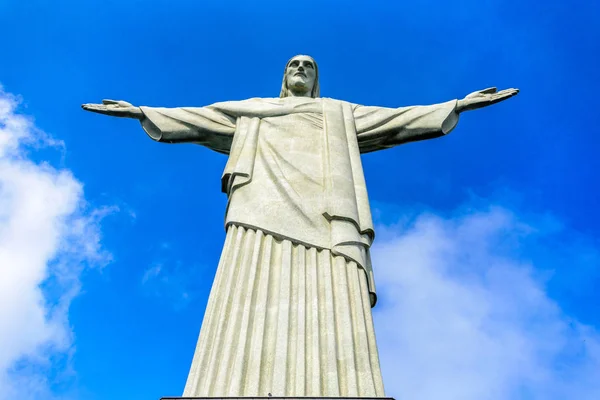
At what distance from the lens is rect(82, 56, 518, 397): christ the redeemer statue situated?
8117 millimetres

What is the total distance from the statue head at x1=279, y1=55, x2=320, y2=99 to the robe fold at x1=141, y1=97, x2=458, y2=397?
22.6 inches

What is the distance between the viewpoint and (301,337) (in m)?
8.47

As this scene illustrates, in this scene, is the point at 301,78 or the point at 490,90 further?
the point at 301,78

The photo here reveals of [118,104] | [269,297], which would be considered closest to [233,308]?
[269,297]

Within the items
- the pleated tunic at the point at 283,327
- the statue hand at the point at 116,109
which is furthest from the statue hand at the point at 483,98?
the statue hand at the point at 116,109

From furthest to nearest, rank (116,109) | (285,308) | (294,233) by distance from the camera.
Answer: (116,109), (294,233), (285,308)

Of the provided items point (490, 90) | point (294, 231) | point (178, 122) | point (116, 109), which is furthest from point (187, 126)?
point (490, 90)

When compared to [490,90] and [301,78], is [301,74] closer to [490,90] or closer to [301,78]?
[301,78]

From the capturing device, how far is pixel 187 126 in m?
12.4

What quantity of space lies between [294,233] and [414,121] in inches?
149

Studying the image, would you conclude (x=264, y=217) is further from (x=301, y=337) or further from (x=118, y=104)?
(x=118, y=104)

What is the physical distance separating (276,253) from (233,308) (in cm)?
114

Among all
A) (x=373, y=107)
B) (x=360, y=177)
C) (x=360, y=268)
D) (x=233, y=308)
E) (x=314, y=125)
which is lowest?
(x=233, y=308)

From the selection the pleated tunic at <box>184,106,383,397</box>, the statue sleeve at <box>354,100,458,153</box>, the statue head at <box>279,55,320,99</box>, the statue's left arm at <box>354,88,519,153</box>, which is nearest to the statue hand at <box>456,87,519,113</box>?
the statue's left arm at <box>354,88,519,153</box>
